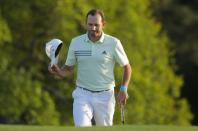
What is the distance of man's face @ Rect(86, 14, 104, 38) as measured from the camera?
12726 mm

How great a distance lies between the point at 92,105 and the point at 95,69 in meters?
0.43

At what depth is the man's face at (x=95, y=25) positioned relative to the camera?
41.8 feet

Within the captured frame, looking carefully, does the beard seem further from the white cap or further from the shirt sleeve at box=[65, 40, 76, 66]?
the white cap

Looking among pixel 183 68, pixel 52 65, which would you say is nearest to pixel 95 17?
pixel 52 65

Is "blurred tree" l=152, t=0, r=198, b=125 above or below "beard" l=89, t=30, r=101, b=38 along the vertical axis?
below

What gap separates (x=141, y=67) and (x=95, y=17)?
1745cm

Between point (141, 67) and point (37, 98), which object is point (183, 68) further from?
point (37, 98)

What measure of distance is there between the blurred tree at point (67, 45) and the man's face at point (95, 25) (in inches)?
520

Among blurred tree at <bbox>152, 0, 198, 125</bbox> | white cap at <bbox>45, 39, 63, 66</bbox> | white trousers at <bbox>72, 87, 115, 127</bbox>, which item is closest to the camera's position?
white trousers at <bbox>72, 87, 115, 127</bbox>

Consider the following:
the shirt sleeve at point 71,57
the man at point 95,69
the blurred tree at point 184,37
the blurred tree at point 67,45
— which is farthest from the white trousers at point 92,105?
the blurred tree at point 184,37

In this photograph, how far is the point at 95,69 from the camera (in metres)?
12.7

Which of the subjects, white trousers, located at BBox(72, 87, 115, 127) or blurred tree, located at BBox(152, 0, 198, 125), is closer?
white trousers, located at BBox(72, 87, 115, 127)

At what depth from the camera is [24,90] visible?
2683cm

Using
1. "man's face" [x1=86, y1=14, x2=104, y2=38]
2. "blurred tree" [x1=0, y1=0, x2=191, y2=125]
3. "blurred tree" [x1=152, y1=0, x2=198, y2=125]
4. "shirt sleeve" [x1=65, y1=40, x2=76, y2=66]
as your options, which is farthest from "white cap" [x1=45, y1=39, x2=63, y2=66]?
"blurred tree" [x1=152, y1=0, x2=198, y2=125]
